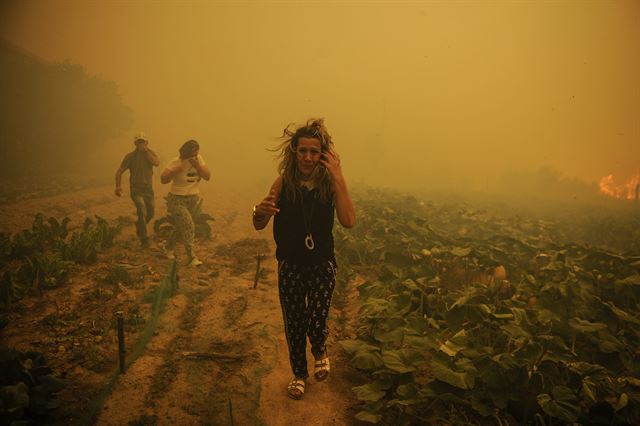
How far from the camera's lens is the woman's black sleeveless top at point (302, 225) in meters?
3.14

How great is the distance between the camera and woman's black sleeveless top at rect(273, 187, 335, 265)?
10.3 feet

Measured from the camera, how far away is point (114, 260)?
23.1 feet

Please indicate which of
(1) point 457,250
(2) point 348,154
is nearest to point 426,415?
(1) point 457,250

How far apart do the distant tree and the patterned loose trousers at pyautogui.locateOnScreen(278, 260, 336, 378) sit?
2335cm

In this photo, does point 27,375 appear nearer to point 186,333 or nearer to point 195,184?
point 186,333

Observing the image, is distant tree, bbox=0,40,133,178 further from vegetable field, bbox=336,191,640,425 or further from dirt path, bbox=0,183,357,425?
vegetable field, bbox=336,191,640,425

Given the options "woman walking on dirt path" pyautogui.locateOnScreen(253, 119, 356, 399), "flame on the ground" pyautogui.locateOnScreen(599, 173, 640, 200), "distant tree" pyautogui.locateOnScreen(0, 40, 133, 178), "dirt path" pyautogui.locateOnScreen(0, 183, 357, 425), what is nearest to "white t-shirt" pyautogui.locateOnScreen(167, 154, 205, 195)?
"dirt path" pyautogui.locateOnScreen(0, 183, 357, 425)

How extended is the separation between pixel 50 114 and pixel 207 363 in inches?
1206

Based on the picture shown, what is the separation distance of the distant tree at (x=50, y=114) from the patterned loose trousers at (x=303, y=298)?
23.4 meters

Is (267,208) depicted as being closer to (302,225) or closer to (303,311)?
(302,225)

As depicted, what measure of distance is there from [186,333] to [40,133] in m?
28.5

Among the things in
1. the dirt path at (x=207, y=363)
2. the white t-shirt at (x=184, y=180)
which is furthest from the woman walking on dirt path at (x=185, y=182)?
the dirt path at (x=207, y=363)

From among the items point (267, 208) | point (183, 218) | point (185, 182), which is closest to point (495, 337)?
point (267, 208)

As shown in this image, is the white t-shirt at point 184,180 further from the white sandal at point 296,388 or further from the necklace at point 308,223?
the white sandal at point 296,388
